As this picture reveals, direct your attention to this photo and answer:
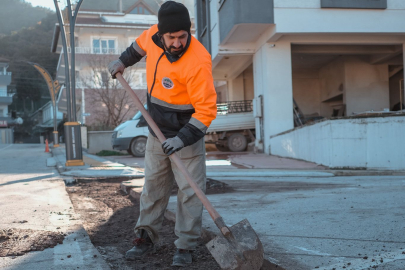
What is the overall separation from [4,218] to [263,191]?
3.37 metres

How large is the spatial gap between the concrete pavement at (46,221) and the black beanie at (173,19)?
1612mm

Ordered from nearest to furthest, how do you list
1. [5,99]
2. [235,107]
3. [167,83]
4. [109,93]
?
1. [167,83]
2. [235,107]
3. [109,93]
4. [5,99]

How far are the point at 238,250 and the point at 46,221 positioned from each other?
231cm

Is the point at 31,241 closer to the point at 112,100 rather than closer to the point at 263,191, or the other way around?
the point at 263,191

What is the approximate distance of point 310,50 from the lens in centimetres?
1552

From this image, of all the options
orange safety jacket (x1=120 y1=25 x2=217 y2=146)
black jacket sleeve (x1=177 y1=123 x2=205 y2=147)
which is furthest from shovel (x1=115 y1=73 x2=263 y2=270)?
orange safety jacket (x1=120 y1=25 x2=217 y2=146)

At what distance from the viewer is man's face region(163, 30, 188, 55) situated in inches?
Result: 116

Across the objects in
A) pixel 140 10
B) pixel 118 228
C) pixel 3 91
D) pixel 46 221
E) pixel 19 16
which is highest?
pixel 19 16

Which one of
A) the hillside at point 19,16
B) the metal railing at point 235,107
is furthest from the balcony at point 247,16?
the hillside at point 19,16

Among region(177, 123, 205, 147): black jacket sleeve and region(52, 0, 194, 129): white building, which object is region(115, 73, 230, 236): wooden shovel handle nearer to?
region(177, 123, 205, 147): black jacket sleeve

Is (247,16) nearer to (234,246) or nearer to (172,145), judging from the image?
(172,145)

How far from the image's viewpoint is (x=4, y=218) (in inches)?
172

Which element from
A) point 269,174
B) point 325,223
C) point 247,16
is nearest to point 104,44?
point 247,16

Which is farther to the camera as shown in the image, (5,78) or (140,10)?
(5,78)
